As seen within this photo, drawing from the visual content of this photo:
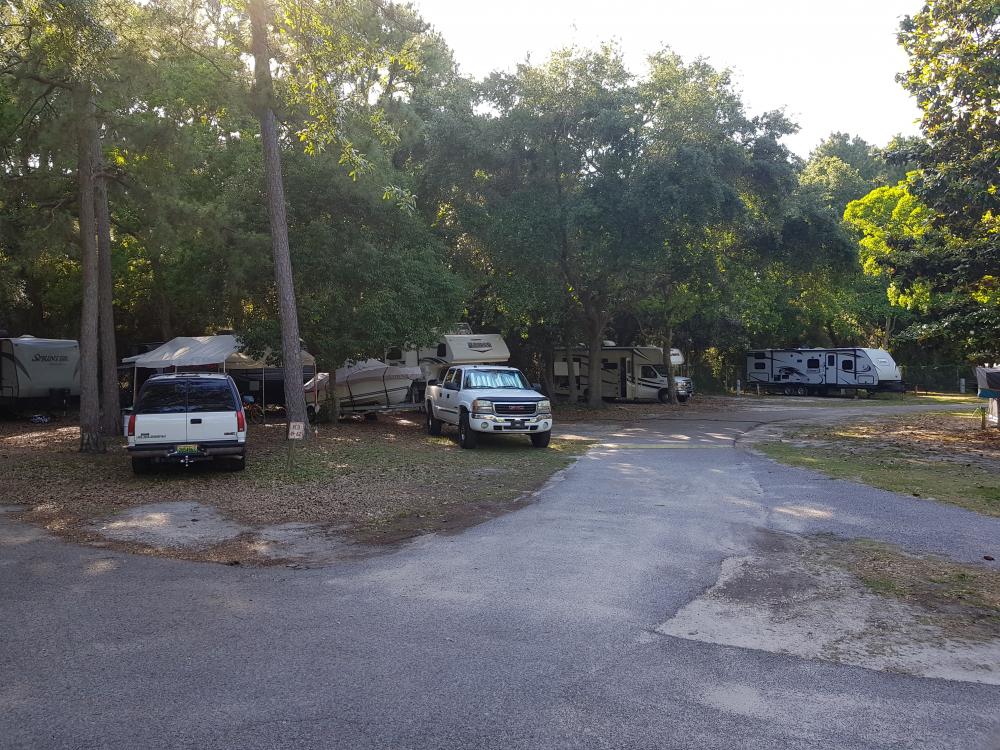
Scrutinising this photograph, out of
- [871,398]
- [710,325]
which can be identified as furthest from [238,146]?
[871,398]

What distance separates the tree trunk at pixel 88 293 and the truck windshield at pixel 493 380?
8.08 meters

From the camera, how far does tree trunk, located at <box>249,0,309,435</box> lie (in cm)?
1552

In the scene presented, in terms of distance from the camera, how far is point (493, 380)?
1877 cm

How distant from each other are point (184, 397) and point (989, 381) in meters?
20.5

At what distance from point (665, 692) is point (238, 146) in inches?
831

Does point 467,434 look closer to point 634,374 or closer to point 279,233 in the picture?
point 279,233

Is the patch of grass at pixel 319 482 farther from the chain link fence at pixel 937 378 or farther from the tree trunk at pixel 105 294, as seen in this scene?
the chain link fence at pixel 937 378

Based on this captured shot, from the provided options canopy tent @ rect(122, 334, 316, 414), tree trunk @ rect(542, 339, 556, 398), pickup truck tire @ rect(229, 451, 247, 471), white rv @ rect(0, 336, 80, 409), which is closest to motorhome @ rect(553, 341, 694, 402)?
tree trunk @ rect(542, 339, 556, 398)

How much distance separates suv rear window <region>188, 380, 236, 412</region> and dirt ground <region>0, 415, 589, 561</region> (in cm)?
119

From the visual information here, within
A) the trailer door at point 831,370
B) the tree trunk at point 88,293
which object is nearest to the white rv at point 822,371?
the trailer door at point 831,370

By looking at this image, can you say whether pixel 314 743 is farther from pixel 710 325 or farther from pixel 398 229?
pixel 710 325

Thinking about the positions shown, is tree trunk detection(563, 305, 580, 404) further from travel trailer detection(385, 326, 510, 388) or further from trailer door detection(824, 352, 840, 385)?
trailer door detection(824, 352, 840, 385)

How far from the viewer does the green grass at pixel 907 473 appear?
1117 cm

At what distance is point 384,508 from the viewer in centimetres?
1055
